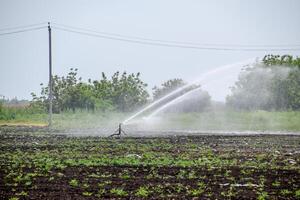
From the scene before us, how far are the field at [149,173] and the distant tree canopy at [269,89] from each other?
46936 mm

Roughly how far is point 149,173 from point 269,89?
59.4m

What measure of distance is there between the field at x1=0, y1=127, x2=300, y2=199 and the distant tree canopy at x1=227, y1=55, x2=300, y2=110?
4694 centimetres

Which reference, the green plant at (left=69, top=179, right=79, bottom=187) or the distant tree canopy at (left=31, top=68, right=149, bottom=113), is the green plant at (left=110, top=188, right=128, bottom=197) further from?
the distant tree canopy at (left=31, top=68, right=149, bottom=113)

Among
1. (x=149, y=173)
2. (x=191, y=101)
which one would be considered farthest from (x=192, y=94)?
(x=149, y=173)

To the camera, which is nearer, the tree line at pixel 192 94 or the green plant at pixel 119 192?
the green plant at pixel 119 192

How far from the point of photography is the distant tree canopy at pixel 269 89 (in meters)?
75.9

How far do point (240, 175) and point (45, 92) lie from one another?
77801 mm

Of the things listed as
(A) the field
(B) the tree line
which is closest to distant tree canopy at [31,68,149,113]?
(B) the tree line

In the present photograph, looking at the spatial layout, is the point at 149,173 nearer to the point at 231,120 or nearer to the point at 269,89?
the point at 231,120

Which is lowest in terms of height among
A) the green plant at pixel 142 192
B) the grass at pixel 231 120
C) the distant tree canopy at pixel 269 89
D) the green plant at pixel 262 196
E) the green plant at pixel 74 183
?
the green plant at pixel 262 196

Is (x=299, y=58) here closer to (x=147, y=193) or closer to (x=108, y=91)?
(x=108, y=91)

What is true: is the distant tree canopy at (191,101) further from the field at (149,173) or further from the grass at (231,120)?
the field at (149,173)


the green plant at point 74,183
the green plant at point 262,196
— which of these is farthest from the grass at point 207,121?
the green plant at point 262,196

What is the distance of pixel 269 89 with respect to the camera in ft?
251
